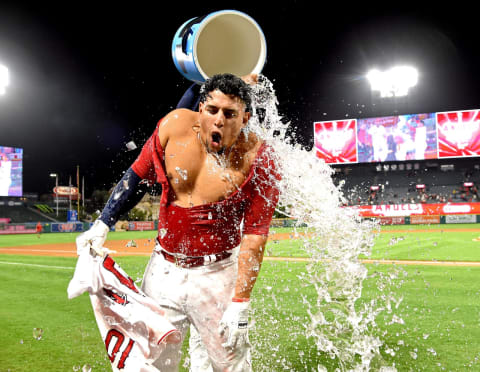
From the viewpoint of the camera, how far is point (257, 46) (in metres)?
2.91

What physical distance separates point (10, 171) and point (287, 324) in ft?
129

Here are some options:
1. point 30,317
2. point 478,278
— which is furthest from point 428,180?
point 30,317

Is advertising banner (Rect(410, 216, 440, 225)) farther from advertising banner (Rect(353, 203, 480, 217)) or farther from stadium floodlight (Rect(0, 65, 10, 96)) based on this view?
stadium floodlight (Rect(0, 65, 10, 96))

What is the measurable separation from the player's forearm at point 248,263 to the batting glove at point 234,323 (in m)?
0.06

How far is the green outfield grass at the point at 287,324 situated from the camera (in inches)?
164

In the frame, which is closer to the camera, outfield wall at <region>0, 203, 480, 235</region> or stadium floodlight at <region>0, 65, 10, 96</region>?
stadium floodlight at <region>0, 65, 10, 96</region>

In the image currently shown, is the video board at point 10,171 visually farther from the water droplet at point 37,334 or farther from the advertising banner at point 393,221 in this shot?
the water droplet at point 37,334

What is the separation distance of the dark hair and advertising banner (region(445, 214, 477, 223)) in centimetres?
3169

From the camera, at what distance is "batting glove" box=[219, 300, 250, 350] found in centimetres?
230

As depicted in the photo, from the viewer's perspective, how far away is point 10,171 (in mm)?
38656

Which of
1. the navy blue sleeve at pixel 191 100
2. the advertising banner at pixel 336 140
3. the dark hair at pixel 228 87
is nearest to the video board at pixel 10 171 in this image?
the advertising banner at pixel 336 140

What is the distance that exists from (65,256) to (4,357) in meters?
10.6

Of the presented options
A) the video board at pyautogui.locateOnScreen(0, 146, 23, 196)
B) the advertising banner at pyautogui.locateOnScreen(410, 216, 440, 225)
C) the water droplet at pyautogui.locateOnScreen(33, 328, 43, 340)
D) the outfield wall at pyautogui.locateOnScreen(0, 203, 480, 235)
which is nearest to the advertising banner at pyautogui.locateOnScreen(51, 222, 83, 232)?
the outfield wall at pyautogui.locateOnScreen(0, 203, 480, 235)

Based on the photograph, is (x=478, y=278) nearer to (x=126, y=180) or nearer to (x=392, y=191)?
(x=126, y=180)
